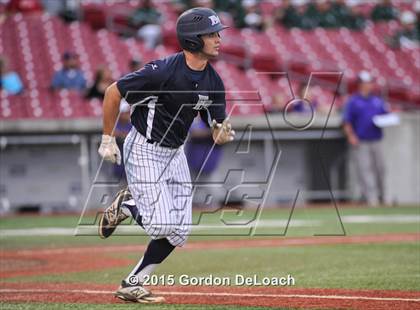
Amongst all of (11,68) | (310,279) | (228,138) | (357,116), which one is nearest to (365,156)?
(357,116)

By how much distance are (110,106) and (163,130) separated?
44 centimetres

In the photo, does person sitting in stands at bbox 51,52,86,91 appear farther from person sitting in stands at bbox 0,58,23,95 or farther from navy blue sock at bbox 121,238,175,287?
navy blue sock at bbox 121,238,175,287

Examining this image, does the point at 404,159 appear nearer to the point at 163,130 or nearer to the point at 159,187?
the point at 163,130

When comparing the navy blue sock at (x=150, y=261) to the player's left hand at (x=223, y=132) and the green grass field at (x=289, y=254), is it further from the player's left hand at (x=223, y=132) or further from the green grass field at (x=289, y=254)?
the player's left hand at (x=223, y=132)

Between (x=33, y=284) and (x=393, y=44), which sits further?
(x=393, y=44)

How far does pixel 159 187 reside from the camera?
655 centimetres

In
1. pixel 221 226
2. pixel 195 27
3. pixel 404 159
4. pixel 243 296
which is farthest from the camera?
pixel 404 159

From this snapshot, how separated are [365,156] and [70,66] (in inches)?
232

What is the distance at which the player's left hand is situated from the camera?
667 centimetres

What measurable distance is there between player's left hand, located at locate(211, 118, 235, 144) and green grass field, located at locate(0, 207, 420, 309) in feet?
4.29

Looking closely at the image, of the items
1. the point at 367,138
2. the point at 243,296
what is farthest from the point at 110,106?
the point at 367,138

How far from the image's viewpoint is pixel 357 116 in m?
16.5

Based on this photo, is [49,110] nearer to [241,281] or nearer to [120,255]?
[120,255]

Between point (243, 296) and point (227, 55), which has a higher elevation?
point (243, 296)
